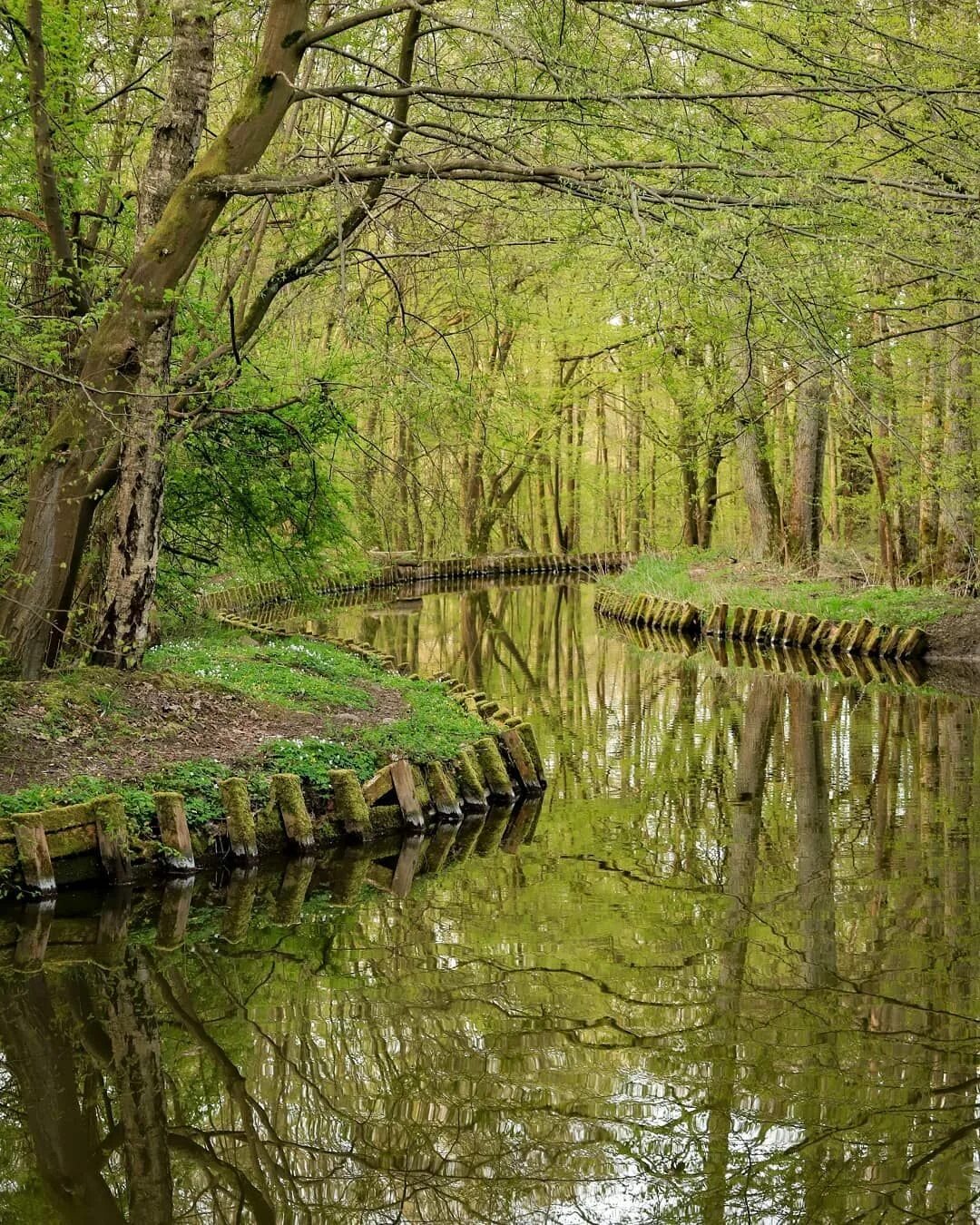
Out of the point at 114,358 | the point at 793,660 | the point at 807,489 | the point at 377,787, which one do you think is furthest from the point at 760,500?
the point at 114,358

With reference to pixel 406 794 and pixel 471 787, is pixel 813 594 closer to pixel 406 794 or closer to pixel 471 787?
pixel 471 787

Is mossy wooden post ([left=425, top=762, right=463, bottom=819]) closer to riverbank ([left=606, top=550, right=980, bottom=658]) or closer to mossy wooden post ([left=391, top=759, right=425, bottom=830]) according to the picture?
mossy wooden post ([left=391, top=759, right=425, bottom=830])

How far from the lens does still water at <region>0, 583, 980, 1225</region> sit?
4.64m

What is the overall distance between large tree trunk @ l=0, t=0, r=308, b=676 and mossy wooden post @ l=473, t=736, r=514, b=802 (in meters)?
3.67

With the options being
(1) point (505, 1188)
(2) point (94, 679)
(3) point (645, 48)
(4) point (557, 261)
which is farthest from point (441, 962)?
(3) point (645, 48)

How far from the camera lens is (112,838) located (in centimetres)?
820

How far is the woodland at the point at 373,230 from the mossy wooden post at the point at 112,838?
4.46 ft

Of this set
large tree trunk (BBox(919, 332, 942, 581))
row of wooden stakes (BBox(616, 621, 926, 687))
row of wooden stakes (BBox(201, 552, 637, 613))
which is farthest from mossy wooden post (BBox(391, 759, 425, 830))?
row of wooden stakes (BBox(201, 552, 637, 613))

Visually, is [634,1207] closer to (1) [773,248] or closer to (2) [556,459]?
(1) [773,248]

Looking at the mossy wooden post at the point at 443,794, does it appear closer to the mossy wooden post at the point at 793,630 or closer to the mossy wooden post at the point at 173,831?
the mossy wooden post at the point at 173,831

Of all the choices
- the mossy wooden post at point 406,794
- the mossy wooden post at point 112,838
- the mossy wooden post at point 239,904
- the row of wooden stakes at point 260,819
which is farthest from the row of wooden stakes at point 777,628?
the mossy wooden post at point 112,838

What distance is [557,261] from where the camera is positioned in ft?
31.0

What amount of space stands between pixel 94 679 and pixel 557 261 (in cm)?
486

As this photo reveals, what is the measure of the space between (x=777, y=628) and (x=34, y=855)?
15934mm
